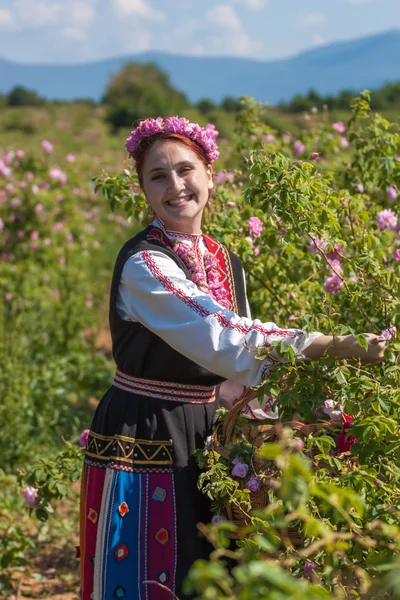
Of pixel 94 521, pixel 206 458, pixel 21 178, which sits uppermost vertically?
pixel 21 178

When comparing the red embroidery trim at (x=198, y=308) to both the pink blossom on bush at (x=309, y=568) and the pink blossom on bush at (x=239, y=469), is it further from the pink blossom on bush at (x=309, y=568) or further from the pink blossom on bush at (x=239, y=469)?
the pink blossom on bush at (x=309, y=568)

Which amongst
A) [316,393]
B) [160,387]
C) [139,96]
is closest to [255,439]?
[316,393]

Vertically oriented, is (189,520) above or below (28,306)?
below

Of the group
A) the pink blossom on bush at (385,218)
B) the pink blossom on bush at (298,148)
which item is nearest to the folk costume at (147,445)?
the pink blossom on bush at (385,218)

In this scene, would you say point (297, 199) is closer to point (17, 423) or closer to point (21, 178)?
point (17, 423)

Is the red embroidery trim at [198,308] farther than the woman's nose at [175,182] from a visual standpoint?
No

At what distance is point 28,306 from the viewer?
5773mm

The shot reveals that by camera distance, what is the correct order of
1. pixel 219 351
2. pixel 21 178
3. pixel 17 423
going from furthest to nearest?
1. pixel 21 178
2. pixel 17 423
3. pixel 219 351

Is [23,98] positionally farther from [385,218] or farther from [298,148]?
[385,218]

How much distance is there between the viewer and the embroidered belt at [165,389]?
6.39 ft

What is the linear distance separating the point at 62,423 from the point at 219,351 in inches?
121

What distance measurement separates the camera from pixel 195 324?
1.75 m

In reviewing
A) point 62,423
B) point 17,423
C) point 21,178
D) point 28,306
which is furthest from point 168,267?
point 21,178

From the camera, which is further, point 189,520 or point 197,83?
point 197,83
